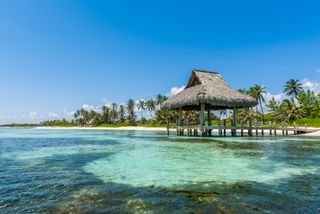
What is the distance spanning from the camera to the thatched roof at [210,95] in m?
17.1

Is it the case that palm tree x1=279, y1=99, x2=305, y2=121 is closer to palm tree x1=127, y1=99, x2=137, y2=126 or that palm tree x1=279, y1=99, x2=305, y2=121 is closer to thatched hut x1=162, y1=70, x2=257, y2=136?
thatched hut x1=162, y1=70, x2=257, y2=136

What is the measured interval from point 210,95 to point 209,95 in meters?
0.09

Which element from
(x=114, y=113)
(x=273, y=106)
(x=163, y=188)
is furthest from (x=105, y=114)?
(x=163, y=188)

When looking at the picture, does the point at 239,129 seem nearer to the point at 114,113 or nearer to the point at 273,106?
the point at 273,106

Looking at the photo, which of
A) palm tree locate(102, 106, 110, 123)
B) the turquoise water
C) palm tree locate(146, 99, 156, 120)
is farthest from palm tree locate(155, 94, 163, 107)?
the turquoise water

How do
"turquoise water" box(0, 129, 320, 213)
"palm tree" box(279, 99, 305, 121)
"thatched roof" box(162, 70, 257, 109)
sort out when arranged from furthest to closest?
1. "palm tree" box(279, 99, 305, 121)
2. "thatched roof" box(162, 70, 257, 109)
3. "turquoise water" box(0, 129, 320, 213)

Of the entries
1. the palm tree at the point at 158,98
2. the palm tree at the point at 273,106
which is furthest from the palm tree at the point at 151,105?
the palm tree at the point at 273,106

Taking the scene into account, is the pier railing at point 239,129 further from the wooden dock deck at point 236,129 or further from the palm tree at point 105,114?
the palm tree at point 105,114

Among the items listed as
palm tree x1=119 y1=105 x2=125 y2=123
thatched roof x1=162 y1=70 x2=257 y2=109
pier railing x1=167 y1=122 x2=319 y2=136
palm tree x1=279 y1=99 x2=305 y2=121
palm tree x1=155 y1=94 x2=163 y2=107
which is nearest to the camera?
thatched roof x1=162 y1=70 x2=257 y2=109

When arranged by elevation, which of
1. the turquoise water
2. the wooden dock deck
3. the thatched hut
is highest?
the thatched hut

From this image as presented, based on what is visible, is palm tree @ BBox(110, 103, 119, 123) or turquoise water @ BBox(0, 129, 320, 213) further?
palm tree @ BBox(110, 103, 119, 123)

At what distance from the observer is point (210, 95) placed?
56.1 feet

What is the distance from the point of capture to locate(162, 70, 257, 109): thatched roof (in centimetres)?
1711

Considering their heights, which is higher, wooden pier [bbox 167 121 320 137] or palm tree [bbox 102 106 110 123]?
Result: palm tree [bbox 102 106 110 123]
